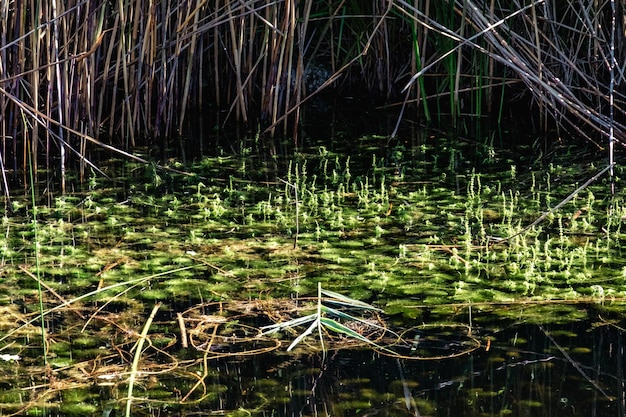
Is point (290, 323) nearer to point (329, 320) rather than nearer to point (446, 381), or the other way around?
point (329, 320)

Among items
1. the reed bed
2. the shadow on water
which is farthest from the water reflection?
the reed bed

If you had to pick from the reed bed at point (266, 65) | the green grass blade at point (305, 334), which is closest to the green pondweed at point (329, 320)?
the green grass blade at point (305, 334)

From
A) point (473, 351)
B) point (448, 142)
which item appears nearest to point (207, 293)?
point (473, 351)

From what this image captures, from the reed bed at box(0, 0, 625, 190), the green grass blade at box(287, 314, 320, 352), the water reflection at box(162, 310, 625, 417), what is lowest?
the water reflection at box(162, 310, 625, 417)

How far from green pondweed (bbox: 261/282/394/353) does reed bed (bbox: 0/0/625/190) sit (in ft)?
4.68

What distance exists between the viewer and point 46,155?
4844mm

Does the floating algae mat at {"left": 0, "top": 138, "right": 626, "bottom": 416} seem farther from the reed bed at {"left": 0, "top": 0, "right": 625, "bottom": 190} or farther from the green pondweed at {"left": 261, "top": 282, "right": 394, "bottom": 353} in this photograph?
the reed bed at {"left": 0, "top": 0, "right": 625, "bottom": 190}

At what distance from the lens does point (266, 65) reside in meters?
5.40

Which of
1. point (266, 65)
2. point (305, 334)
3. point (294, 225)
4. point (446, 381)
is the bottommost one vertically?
point (446, 381)

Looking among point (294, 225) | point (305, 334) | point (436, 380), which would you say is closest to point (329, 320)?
point (305, 334)

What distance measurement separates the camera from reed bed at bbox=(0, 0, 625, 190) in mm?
4559

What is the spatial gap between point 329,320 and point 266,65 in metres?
2.82

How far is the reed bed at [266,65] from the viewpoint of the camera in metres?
4.56

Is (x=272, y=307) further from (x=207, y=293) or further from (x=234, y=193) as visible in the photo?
(x=234, y=193)
